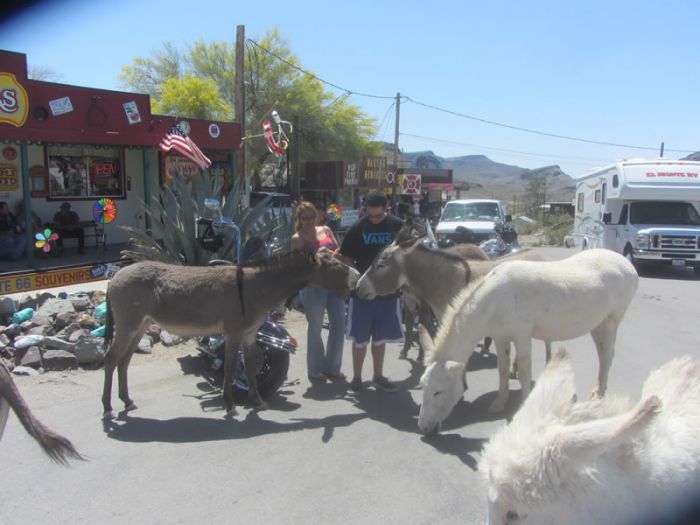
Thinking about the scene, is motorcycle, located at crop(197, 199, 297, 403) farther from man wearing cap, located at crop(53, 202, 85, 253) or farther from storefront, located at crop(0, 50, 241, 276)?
man wearing cap, located at crop(53, 202, 85, 253)

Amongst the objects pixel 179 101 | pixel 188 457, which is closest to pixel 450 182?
pixel 179 101

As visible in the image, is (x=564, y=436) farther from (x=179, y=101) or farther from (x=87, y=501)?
(x=179, y=101)

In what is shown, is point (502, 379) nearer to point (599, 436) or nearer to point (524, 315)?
point (524, 315)

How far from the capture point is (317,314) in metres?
6.36

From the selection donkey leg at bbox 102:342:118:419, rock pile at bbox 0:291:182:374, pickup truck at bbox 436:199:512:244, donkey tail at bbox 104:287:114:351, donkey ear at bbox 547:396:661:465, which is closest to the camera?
donkey ear at bbox 547:396:661:465

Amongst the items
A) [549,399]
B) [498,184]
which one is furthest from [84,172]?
[498,184]

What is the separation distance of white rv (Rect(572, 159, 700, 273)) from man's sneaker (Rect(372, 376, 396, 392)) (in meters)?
13.2

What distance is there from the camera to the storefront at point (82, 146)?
11.7 metres

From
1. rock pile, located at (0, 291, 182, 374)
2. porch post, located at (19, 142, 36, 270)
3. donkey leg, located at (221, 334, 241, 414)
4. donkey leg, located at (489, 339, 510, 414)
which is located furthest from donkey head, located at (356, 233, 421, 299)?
porch post, located at (19, 142, 36, 270)

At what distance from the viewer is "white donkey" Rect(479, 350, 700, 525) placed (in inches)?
62.9

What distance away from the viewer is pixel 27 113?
38.7 feet

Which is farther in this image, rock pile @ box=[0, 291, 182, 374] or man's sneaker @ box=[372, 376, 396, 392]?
rock pile @ box=[0, 291, 182, 374]

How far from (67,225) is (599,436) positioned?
1518 cm

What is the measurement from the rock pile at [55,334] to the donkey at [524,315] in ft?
14.3
